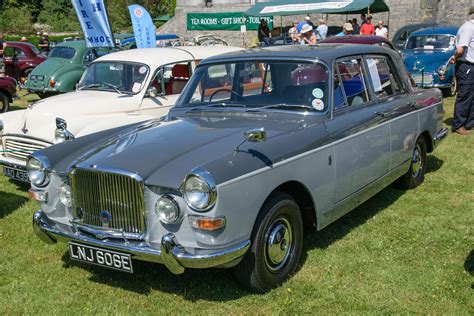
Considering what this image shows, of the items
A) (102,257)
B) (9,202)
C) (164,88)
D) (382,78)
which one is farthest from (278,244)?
(164,88)

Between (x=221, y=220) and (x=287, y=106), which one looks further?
(x=287, y=106)

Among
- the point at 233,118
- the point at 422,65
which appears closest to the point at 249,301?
the point at 233,118

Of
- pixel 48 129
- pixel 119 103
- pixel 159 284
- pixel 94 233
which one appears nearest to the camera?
pixel 94 233

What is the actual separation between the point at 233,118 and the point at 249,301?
154 cm

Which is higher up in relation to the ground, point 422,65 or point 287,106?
point 287,106

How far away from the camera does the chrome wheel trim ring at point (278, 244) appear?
3.84 metres

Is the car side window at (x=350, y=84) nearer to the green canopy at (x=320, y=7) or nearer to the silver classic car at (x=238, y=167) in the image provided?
the silver classic car at (x=238, y=167)

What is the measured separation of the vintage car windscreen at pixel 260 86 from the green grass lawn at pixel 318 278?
1.31 metres

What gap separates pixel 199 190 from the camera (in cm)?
336

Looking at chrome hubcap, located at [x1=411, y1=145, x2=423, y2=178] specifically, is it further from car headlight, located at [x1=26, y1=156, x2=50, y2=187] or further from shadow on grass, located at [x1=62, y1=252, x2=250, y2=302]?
car headlight, located at [x1=26, y1=156, x2=50, y2=187]

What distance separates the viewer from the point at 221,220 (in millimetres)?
3373

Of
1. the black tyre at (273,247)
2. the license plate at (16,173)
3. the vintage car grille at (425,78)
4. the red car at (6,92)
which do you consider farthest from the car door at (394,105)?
the red car at (6,92)

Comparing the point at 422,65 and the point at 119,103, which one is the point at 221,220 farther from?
the point at 422,65

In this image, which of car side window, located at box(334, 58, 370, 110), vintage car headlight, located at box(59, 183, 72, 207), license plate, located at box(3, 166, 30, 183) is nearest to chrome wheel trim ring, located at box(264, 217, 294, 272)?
car side window, located at box(334, 58, 370, 110)
